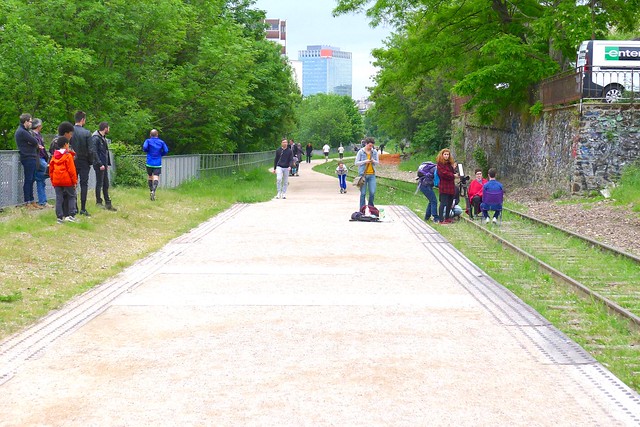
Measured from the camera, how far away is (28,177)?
55.1ft

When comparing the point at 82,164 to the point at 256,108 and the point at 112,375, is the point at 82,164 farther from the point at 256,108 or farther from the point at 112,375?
the point at 256,108

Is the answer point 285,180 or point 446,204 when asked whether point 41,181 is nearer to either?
point 446,204

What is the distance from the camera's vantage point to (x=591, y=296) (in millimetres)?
9547

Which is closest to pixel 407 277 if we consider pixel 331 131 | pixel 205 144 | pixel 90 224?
pixel 90 224

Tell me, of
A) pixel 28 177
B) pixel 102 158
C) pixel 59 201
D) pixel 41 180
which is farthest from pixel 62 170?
pixel 102 158

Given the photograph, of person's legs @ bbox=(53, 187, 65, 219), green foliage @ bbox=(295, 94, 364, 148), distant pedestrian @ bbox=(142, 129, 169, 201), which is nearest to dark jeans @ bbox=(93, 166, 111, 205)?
person's legs @ bbox=(53, 187, 65, 219)

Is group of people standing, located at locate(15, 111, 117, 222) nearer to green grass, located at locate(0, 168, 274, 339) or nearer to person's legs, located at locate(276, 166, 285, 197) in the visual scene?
green grass, located at locate(0, 168, 274, 339)

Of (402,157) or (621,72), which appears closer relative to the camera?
(621,72)

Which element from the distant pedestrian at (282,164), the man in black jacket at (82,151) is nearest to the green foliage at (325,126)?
the distant pedestrian at (282,164)

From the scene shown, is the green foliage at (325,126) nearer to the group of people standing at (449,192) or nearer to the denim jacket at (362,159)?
the denim jacket at (362,159)

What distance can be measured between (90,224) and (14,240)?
2789mm

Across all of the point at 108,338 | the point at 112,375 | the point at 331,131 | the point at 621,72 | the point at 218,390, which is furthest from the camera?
the point at 331,131

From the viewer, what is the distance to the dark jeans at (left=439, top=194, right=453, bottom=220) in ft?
61.8

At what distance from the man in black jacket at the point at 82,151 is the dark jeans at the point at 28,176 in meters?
0.80
